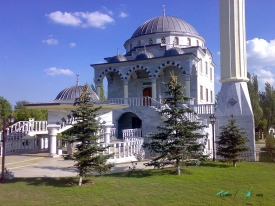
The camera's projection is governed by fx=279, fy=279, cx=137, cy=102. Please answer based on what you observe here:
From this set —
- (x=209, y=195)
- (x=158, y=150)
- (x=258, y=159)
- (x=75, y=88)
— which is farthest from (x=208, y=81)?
(x=209, y=195)

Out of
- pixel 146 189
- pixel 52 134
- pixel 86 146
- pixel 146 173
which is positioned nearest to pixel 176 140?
pixel 146 173

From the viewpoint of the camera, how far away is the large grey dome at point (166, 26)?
2553 centimetres

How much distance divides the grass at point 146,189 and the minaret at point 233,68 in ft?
18.7

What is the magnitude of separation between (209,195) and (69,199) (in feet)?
11.5

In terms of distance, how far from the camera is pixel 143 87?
80.7 ft

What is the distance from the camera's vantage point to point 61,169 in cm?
1036

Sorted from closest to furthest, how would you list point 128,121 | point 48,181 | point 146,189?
point 146,189 < point 48,181 < point 128,121

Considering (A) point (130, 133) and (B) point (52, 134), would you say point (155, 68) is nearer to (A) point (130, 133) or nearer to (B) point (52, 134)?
(A) point (130, 133)

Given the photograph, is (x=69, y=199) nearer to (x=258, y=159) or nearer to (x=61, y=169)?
(x=61, y=169)

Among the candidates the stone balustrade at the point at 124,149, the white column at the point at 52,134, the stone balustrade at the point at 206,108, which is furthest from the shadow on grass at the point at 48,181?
the stone balustrade at the point at 206,108

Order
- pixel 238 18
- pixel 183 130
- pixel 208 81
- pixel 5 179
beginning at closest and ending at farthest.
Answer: pixel 5 179
pixel 183 130
pixel 238 18
pixel 208 81

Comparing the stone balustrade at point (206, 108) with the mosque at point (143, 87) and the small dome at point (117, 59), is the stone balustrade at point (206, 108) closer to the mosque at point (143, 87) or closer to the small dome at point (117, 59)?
the mosque at point (143, 87)

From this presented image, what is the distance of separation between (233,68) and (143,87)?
32.2 ft

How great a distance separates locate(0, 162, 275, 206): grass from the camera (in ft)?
21.9
